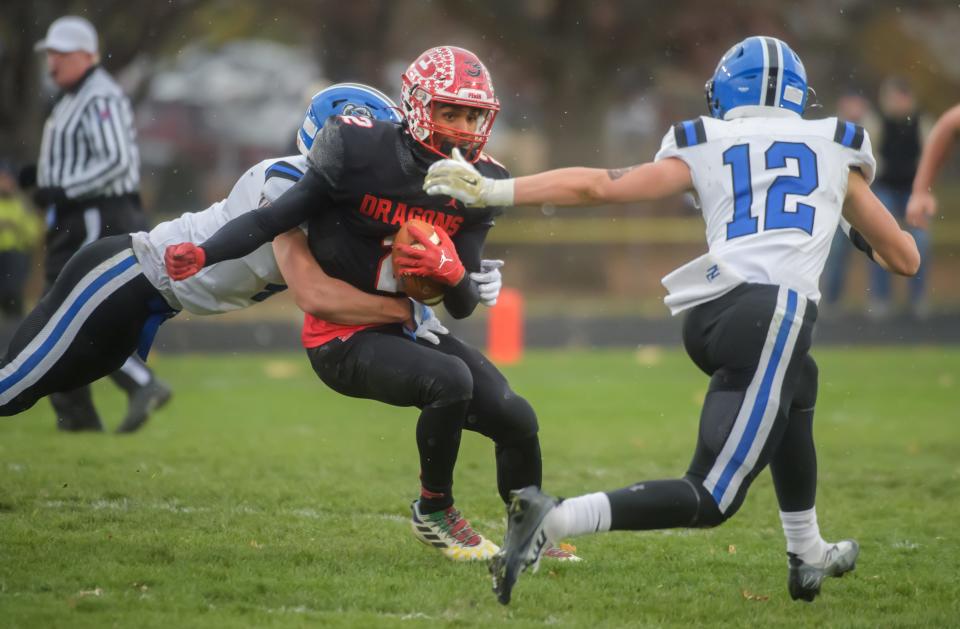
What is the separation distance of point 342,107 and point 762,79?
1573 mm

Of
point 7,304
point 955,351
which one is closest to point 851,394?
point 955,351

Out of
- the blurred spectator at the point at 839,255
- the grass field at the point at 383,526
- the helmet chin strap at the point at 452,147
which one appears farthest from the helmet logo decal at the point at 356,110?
the blurred spectator at the point at 839,255

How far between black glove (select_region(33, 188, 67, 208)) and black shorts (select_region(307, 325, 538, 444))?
318 centimetres

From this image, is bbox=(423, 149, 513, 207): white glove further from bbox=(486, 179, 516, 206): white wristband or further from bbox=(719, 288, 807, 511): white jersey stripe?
bbox=(719, 288, 807, 511): white jersey stripe

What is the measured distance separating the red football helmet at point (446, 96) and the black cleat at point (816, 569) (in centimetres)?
167

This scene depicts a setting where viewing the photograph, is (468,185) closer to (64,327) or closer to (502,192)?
(502,192)

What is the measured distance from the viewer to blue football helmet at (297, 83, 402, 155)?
15.8 feet

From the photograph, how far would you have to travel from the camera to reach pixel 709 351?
392 centimetres

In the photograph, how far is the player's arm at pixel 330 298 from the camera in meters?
4.54

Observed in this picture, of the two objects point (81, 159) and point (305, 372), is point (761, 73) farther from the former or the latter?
point (305, 372)

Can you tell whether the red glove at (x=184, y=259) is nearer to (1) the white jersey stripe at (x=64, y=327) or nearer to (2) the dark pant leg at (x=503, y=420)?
(1) the white jersey stripe at (x=64, y=327)

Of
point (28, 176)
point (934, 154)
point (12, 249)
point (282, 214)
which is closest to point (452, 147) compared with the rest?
point (282, 214)

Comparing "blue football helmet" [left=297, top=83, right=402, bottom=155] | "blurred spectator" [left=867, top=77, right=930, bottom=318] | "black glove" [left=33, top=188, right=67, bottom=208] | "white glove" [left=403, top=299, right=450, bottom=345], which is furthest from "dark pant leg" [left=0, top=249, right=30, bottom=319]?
"white glove" [left=403, top=299, right=450, bottom=345]

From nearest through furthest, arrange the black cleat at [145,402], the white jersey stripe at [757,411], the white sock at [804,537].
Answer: the white jersey stripe at [757,411] → the white sock at [804,537] → the black cleat at [145,402]
